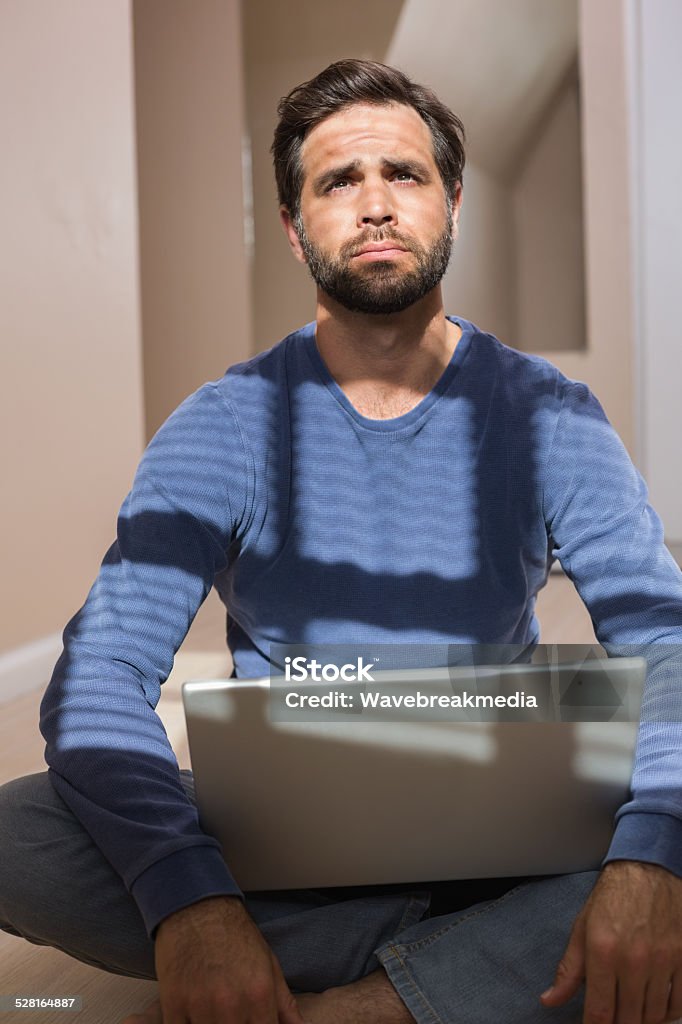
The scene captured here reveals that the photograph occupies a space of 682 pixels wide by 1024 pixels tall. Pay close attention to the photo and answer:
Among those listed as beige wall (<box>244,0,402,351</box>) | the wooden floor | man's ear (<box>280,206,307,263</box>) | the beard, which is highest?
beige wall (<box>244,0,402,351</box>)

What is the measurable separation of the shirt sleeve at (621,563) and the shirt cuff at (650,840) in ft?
0.07

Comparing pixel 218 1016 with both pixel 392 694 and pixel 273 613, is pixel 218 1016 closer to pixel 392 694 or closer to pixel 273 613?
pixel 392 694

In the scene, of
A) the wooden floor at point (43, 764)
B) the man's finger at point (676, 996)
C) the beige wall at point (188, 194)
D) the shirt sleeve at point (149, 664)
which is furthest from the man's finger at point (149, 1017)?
the beige wall at point (188, 194)

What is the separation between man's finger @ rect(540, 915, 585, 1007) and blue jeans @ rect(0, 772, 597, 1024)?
7 centimetres

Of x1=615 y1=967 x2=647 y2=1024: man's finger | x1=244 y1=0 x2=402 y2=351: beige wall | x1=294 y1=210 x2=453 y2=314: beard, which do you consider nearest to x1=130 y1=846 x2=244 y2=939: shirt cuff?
x1=615 y1=967 x2=647 y2=1024: man's finger

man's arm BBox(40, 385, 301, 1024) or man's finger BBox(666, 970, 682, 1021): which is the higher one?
man's arm BBox(40, 385, 301, 1024)

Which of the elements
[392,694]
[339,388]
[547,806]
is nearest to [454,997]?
[547,806]

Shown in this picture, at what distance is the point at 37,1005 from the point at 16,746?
1.12 metres

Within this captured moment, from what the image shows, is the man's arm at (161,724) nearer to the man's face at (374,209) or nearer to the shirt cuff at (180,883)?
the shirt cuff at (180,883)

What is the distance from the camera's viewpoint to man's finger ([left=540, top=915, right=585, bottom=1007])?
104 cm

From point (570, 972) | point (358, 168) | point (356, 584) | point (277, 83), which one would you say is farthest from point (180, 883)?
point (277, 83)

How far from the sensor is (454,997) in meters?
1.14

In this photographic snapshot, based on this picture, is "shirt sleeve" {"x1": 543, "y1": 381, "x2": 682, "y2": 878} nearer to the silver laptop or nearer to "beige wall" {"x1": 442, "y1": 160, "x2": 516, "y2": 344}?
the silver laptop

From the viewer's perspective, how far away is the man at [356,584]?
1.05 meters
